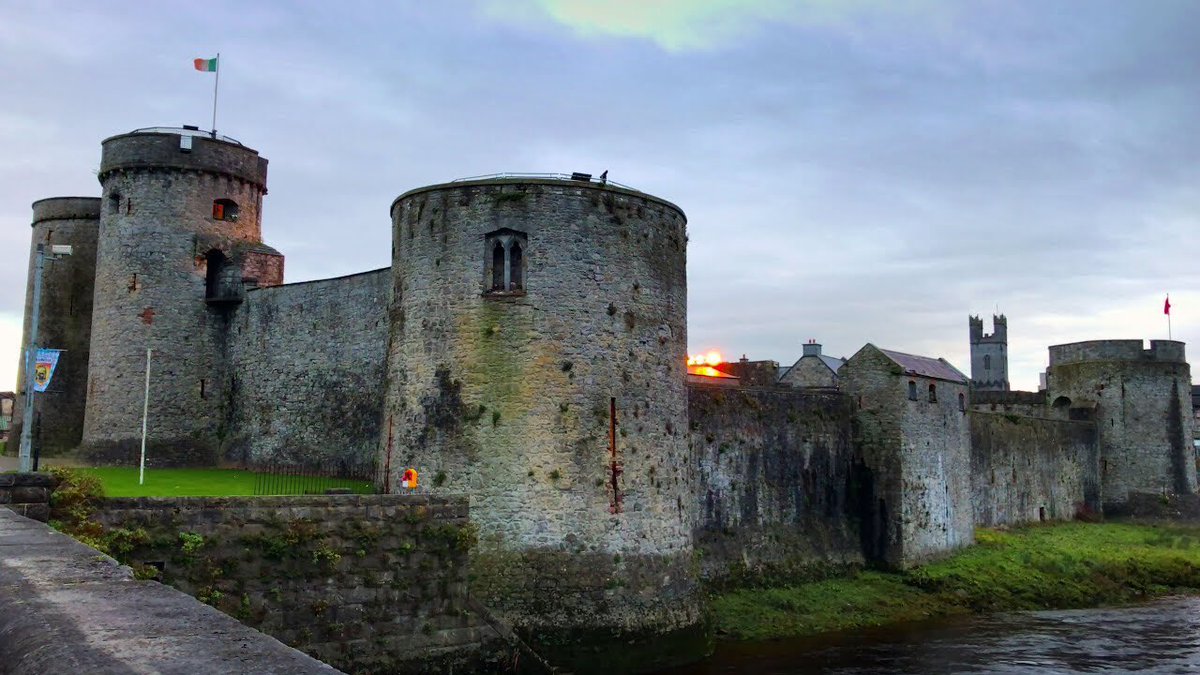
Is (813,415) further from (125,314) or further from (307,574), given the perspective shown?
(125,314)

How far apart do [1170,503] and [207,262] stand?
44637mm

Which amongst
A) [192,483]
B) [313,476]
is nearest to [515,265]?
[192,483]

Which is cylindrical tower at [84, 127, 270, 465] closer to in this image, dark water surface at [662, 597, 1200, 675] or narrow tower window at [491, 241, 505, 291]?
narrow tower window at [491, 241, 505, 291]

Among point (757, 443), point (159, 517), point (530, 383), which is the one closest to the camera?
point (159, 517)

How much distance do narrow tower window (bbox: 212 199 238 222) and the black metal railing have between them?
8.77 metres

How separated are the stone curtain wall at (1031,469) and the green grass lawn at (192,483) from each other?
23.9 meters

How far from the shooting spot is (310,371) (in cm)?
2886

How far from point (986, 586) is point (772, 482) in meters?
7.55

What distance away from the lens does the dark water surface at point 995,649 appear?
68.7 ft

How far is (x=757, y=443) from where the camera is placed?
91.2 ft

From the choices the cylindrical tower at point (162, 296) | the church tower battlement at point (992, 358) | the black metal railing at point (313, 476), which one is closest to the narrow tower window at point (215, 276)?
the cylindrical tower at point (162, 296)

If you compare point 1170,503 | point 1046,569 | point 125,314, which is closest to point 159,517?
point 125,314

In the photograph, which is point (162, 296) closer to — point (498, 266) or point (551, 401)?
point (498, 266)

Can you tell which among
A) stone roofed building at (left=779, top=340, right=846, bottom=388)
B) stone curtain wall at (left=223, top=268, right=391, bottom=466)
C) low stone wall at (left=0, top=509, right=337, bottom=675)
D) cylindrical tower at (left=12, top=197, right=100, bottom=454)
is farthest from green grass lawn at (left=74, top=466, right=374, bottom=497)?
stone roofed building at (left=779, top=340, right=846, bottom=388)
